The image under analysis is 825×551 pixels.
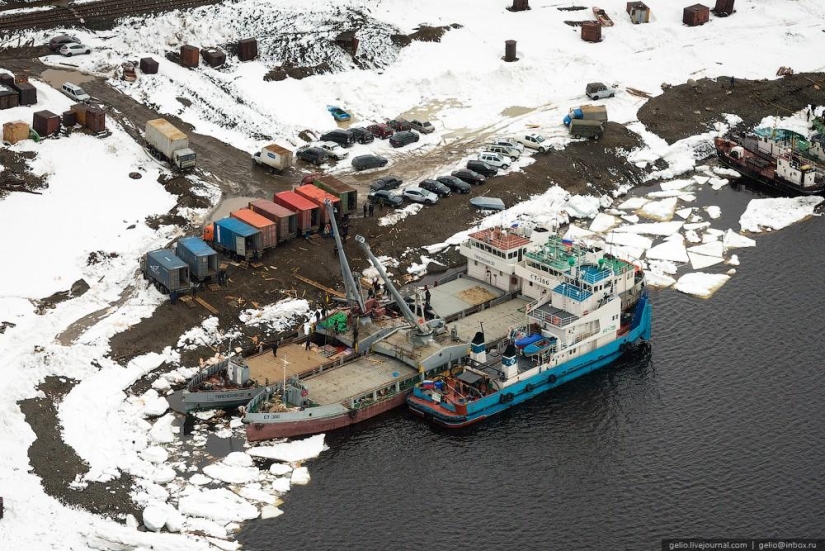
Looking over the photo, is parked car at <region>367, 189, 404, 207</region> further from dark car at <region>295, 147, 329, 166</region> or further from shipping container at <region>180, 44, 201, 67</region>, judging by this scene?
shipping container at <region>180, 44, 201, 67</region>

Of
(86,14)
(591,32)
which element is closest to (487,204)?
(591,32)

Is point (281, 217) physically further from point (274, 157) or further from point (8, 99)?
point (8, 99)

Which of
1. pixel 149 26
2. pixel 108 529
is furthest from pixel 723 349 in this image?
pixel 149 26

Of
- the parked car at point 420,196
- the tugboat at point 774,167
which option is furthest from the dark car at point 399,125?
the tugboat at point 774,167

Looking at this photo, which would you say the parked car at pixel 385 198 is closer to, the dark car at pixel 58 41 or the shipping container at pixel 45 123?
the shipping container at pixel 45 123

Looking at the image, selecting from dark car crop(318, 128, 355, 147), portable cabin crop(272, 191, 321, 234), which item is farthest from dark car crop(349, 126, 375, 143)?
portable cabin crop(272, 191, 321, 234)

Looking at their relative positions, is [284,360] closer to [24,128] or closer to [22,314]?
[22,314]
